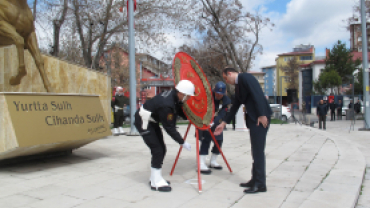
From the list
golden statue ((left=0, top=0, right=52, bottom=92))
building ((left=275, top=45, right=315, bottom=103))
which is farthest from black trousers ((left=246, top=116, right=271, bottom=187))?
building ((left=275, top=45, right=315, bottom=103))

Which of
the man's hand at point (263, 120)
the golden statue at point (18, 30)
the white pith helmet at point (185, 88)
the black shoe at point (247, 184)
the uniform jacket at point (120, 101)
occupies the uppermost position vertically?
the golden statue at point (18, 30)

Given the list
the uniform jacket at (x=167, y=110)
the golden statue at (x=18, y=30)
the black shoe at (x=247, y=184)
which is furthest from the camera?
the golden statue at (x=18, y=30)

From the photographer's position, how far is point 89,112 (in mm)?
6105

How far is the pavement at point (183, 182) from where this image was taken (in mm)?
3525

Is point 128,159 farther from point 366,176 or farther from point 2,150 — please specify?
point 366,176

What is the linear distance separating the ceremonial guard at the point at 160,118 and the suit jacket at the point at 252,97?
671 millimetres

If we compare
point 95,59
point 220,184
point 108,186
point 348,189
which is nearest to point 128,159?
point 108,186

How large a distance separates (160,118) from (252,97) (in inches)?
48.1

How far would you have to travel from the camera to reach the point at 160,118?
152 inches

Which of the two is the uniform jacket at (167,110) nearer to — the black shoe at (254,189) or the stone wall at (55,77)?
the black shoe at (254,189)

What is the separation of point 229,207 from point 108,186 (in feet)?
5.92

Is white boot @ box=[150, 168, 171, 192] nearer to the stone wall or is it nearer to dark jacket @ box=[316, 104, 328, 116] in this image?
the stone wall

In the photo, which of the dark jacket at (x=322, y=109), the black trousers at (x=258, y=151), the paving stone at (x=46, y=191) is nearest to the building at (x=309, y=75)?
the dark jacket at (x=322, y=109)

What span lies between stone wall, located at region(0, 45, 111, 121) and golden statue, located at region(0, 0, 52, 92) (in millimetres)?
403
